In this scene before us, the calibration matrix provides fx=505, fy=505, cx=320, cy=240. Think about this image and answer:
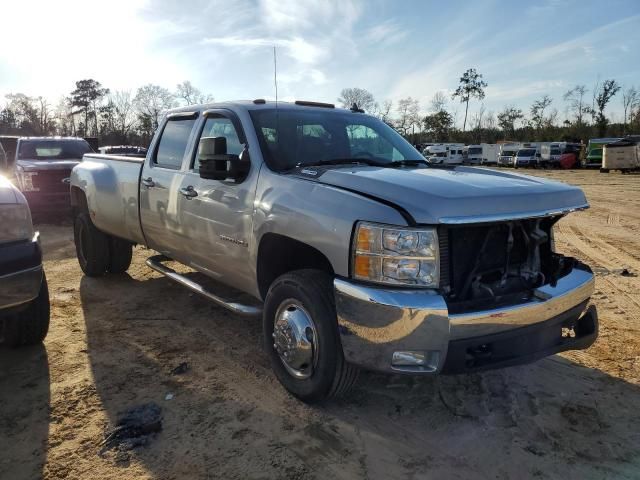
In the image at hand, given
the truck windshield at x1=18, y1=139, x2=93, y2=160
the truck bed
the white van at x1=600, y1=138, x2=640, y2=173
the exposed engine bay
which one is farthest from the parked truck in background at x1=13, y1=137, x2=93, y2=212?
the white van at x1=600, y1=138, x2=640, y2=173

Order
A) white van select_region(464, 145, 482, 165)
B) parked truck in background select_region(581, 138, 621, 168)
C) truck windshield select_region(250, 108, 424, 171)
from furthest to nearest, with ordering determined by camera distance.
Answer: white van select_region(464, 145, 482, 165) < parked truck in background select_region(581, 138, 621, 168) < truck windshield select_region(250, 108, 424, 171)

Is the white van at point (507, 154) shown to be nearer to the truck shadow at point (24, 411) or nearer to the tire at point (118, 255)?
the tire at point (118, 255)

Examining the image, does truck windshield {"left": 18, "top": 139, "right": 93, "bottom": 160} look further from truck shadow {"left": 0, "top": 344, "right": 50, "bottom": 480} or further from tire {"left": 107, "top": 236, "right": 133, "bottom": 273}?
truck shadow {"left": 0, "top": 344, "right": 50, "bottom": 480}

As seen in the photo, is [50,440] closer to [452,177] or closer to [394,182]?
[394,182]

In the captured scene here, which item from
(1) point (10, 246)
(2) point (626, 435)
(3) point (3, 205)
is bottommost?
(2) point (626, 435)

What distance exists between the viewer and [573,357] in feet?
12.7

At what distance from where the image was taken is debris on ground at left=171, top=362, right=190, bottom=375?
144 inches

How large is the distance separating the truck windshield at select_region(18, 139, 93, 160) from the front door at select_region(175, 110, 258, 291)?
364 inches

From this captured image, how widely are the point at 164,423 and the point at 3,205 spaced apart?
1.76 meters

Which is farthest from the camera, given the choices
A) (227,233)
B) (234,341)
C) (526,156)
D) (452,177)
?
(526,156)

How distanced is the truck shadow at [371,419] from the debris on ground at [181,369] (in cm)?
3

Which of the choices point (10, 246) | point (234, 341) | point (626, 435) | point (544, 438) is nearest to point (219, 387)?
point (234, 341)

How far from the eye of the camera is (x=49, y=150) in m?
12.0

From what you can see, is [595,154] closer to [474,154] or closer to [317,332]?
[474,154]
